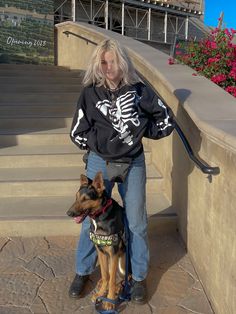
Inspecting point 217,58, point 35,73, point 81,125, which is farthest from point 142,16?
point 81,125

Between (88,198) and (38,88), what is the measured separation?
19.5 ft

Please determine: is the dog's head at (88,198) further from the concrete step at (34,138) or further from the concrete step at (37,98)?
the concrete step at (37,98)

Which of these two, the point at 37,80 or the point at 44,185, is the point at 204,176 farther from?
the point at 37,80

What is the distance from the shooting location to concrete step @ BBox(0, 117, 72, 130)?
612 cm

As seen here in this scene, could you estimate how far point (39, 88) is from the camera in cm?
816

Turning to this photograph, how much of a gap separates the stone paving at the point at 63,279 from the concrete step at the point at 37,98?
379 centimetres

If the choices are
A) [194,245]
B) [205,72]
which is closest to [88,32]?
[205,72]

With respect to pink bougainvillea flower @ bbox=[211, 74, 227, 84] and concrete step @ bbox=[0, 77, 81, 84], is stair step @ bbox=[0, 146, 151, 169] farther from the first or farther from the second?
concrete step @ bbox=[0, 77, 81, 84]

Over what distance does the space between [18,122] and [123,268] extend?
140 inches

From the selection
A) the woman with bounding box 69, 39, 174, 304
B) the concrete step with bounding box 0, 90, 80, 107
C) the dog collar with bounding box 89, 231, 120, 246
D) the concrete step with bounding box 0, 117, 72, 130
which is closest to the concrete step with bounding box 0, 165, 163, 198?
the concrete step with bounding box 0, 117, 72, 130

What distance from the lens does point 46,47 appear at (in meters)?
20.2

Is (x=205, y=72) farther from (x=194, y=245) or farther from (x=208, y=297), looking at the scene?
(x=208, y=297)

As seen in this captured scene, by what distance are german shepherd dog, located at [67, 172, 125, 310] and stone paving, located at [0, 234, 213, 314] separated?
22 cm

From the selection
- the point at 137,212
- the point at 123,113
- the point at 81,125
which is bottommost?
the point at 137,212
